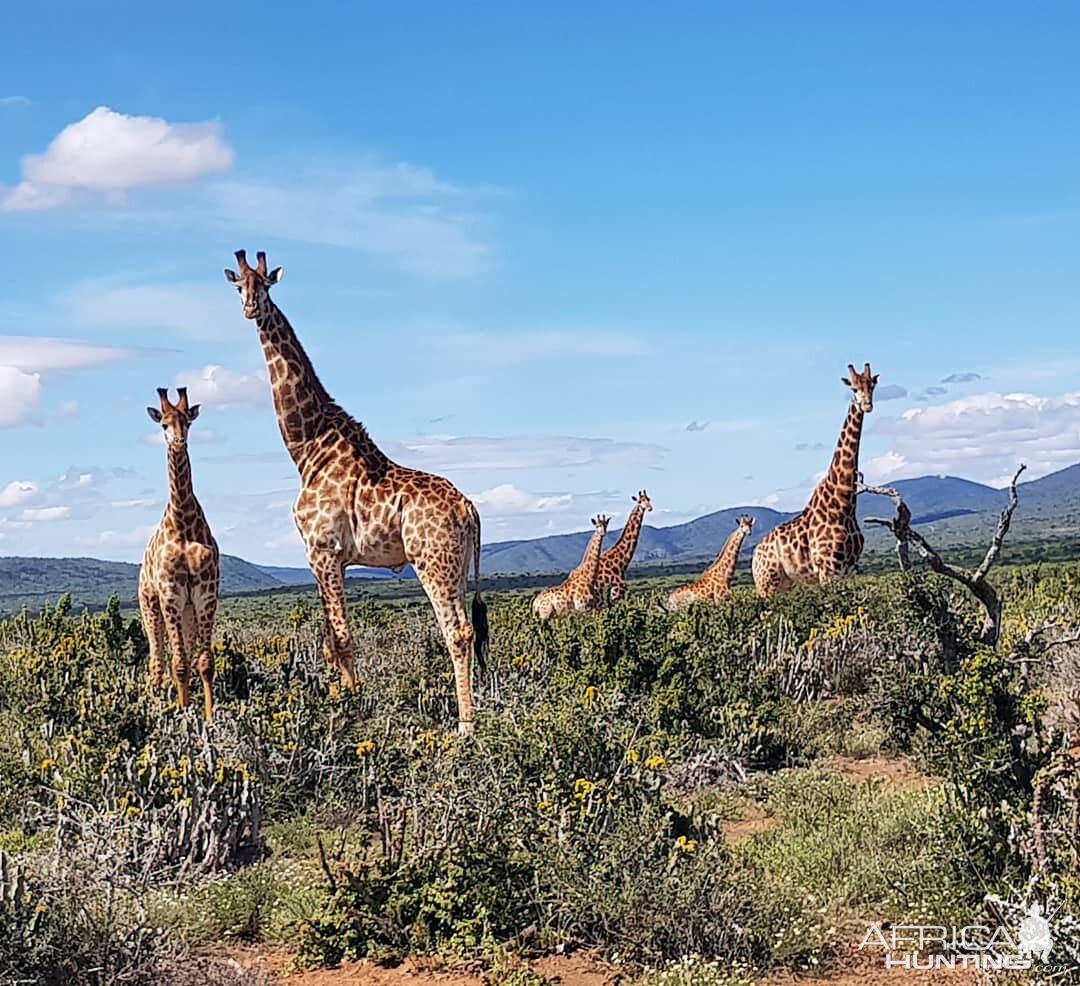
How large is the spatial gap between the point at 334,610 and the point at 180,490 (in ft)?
4.78

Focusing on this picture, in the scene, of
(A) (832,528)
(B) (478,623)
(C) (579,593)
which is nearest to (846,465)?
(A) (832,528)

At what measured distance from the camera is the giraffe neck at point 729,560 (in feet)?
63.0

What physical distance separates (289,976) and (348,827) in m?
2.25

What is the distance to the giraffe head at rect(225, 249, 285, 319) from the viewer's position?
1070 cm

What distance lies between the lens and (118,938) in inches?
205

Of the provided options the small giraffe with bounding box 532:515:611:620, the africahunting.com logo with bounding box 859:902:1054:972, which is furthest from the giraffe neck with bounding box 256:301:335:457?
the small giraffe with bounding box 532:515:611:620

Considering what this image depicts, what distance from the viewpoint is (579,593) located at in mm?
19469

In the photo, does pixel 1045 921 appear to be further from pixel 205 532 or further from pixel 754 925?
pixel 205 532

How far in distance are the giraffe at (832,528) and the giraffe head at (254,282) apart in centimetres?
657

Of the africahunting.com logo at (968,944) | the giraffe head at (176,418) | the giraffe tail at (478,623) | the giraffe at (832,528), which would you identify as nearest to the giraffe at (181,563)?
the giraffe head at (176,418)

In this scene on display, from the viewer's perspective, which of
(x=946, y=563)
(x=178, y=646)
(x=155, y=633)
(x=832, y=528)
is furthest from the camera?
(x=832, y=528)

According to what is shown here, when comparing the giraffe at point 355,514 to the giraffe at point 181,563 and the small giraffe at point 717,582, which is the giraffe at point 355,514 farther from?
the small giraffe at point 717,582

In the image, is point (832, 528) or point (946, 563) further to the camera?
point (832, 528)

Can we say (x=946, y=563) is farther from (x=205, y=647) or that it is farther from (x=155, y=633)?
(x=155, y=633)
